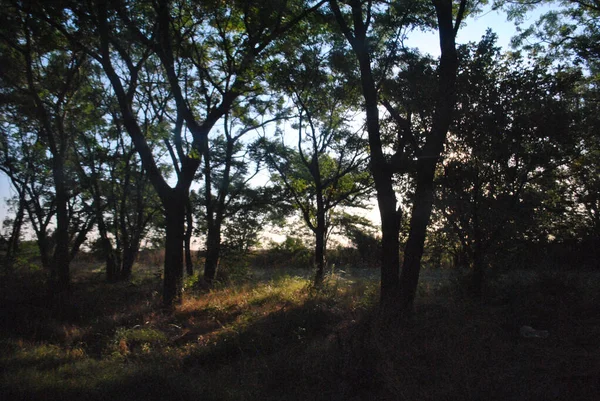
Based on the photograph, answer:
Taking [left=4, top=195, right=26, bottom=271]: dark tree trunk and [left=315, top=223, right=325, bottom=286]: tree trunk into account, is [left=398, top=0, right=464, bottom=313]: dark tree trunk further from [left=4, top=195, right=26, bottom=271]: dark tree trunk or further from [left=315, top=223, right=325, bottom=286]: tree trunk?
[left=4, top=195, right=26, bottom=271]: dark tree trunk

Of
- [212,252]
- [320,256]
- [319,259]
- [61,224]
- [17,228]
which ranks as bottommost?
[319,259]

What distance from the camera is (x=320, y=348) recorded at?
6.66 meters

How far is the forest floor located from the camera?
5125 mm

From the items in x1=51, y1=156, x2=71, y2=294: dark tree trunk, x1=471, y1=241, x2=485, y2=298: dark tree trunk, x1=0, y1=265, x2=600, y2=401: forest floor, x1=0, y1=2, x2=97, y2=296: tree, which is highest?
x1=0, y1=2, x2=97, y2=296: tree

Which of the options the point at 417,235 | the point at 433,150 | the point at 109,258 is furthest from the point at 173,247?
the point at 109,258

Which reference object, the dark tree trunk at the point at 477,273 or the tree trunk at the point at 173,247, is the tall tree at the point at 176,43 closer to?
the tree trunk at the point at 173,247

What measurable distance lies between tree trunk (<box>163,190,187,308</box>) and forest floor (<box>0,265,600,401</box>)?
22.2 inches

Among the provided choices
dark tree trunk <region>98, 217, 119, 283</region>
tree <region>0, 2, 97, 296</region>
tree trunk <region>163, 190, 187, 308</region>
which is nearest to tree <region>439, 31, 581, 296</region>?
tree trunk <region>163, 190, 187, 308</region>

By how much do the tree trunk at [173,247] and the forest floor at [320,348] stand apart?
0.56m

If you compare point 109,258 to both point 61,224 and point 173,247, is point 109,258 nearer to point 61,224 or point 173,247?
point 61,224

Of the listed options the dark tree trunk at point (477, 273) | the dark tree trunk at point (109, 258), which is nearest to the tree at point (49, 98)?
the dark tree trunk at point (109, 258)

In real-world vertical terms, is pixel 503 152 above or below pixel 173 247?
above

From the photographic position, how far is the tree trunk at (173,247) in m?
10.9

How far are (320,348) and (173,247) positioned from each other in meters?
5.83
